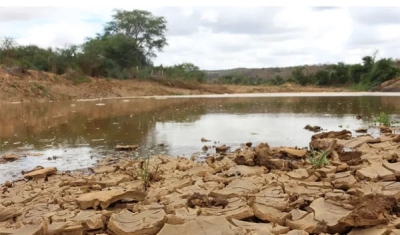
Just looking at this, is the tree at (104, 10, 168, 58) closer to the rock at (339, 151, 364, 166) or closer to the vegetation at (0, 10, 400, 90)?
the vegetation at (0, 10, 400, 90)

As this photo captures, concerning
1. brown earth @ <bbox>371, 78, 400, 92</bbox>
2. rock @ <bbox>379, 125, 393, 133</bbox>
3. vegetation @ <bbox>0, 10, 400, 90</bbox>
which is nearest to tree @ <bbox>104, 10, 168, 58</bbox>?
vegetation @ <bbox>0, 10, 400, 90</bbox>

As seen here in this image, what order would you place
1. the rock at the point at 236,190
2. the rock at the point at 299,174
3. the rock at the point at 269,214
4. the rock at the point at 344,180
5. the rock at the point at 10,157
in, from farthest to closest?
the rock at the point at 10,157
the rock at the point at 299,174
the rock at the point at 344,180
the rock at the point at 236,190
the rock at the point at 269,214

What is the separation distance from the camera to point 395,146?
7.37m

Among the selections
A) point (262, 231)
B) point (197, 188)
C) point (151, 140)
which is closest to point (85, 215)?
point (197, 188)

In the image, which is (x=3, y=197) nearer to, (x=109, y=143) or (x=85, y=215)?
(x=85, y=215)

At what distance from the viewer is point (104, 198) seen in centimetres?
470

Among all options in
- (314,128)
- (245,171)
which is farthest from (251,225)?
(314,128)

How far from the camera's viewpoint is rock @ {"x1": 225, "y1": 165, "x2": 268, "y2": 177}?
6021 millimetres

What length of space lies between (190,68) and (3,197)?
46.6m

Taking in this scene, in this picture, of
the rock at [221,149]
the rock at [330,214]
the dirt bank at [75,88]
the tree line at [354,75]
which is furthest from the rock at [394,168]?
the tree line at [354,75]

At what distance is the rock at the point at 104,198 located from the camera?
15.3 ft

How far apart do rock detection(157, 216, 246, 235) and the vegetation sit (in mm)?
Result: 29933

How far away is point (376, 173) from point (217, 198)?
75.1 inches

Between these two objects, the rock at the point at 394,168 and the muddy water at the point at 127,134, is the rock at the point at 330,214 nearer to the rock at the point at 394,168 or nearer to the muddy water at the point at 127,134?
the rock at the point at 394,168
